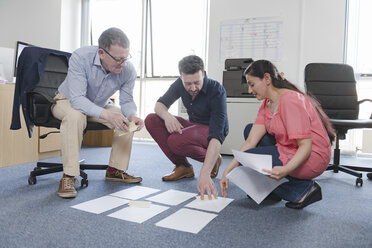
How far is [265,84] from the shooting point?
1.34 metres

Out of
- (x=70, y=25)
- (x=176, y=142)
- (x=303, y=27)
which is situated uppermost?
(x=70, y=25)

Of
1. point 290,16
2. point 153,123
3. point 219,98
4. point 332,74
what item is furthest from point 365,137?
point 153,123

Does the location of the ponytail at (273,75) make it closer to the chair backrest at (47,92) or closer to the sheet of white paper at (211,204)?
the sheet of white paper at (211,204)

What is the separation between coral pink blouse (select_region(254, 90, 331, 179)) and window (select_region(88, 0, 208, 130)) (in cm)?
260

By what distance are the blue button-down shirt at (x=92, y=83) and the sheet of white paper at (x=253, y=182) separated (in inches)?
29.8

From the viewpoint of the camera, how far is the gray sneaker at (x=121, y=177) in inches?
68.6

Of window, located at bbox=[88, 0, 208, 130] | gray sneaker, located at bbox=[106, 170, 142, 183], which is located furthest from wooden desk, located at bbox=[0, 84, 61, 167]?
window, located at bbox=[88, 0, 208, 130]

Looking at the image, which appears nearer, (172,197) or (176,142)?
(172,197)

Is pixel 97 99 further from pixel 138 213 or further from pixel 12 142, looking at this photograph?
pixel 12 142

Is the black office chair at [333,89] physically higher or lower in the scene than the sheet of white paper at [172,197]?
higher

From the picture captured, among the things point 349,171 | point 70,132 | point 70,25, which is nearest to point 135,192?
point 70,132

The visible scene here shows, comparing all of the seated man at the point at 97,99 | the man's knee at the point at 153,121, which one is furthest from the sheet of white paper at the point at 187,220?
the man's knee at the point at 153,121

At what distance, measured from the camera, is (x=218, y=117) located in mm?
1630

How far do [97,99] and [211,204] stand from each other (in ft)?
2.98
